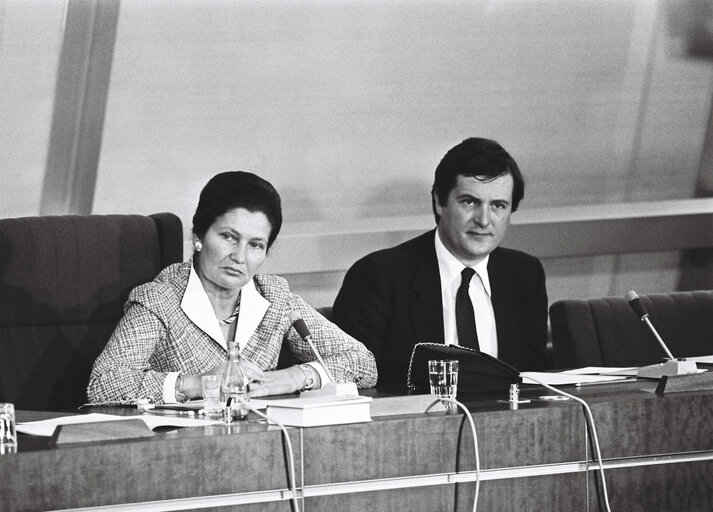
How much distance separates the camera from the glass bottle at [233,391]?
2201 mm

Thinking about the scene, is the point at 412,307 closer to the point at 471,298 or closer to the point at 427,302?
the point at 427,302

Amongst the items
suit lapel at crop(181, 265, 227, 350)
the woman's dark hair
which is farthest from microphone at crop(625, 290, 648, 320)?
suit lapel at crop(181, 265, 227, 350)

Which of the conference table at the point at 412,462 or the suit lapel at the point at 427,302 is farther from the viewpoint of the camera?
the suit lapel at the point at 427,302

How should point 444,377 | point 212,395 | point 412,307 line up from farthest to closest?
1. point 412,307
2. point 444,377
3. point 212,395

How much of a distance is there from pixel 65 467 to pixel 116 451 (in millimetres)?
85

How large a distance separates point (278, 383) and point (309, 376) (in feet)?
0.37

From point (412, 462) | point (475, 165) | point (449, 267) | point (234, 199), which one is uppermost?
point (475, 165)

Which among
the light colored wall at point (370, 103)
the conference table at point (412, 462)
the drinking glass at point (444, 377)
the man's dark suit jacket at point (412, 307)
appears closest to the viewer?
the conference table at point (412, 462)

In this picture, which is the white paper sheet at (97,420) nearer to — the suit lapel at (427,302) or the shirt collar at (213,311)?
the shirt collar at (213,311)

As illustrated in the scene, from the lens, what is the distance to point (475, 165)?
130 inches

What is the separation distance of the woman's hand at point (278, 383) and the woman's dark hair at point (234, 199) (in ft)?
1.22

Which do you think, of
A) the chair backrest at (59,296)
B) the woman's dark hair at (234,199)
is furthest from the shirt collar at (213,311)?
A: the chair backrest at (59,296)

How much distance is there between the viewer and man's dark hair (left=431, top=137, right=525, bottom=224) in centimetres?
331

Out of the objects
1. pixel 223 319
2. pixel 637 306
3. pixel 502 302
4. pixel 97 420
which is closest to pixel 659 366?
pixel 637 306
